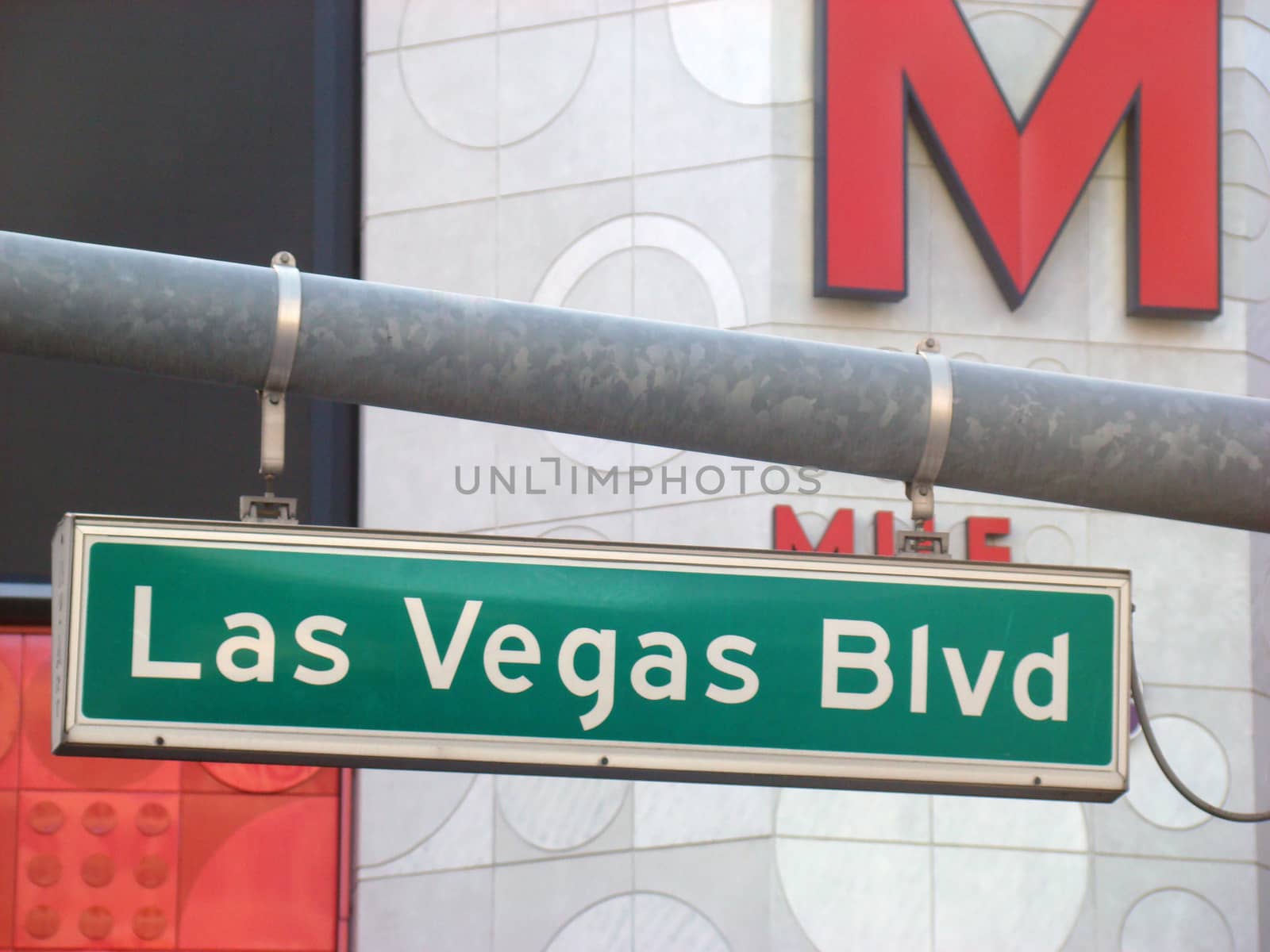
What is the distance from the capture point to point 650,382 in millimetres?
3088

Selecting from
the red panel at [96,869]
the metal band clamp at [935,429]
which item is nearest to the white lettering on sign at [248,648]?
the metal band clamp at [935,429]

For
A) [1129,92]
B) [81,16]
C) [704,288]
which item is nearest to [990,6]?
[1129,92]

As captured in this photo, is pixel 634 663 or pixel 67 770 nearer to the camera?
pixel 634 663

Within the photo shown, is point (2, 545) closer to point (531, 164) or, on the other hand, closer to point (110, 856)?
point (110, 856)

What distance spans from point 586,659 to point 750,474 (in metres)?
9.73

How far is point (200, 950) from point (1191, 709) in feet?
24.3

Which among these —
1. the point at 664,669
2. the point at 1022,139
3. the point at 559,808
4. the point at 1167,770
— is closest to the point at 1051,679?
the point at 1167,770

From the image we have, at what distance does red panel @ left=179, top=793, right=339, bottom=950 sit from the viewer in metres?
14.2

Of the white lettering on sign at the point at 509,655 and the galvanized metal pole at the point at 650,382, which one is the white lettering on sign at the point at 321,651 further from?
the galvanized metal pole at the point at 650,382

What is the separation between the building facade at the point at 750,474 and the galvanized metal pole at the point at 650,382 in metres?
9.41

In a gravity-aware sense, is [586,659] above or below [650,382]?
below

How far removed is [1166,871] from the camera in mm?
12508

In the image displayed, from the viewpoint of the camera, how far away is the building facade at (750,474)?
12.4 meters

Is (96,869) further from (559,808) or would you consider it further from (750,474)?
(750,474)
